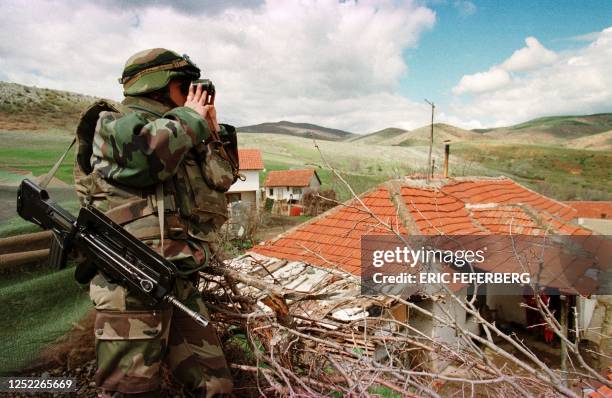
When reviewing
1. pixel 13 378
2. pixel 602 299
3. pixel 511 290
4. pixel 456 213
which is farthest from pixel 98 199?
pixel 602 299

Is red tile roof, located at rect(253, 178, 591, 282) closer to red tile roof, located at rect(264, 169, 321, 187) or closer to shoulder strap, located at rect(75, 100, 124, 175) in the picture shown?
shoulder strap, located at rect(75, 100, 124, 175)

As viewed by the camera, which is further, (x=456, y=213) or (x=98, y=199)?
(x=456, y=213)

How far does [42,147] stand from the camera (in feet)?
14.1

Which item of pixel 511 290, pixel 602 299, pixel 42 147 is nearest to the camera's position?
pixel 42 147

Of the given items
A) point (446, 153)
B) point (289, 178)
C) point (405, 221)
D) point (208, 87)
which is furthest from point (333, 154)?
point (208, 87)

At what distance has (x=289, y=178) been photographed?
3077cm

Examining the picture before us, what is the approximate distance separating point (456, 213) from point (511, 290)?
437 cm

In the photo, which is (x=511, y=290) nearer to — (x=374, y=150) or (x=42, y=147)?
(x=42, y=147)

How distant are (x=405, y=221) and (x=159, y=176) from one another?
20.5ft

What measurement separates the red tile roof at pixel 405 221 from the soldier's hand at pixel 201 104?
495 cm

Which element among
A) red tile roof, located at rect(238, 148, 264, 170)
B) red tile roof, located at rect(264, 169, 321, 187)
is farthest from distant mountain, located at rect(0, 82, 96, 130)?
red tile roof, located at rect(264, 169, 321, 187)

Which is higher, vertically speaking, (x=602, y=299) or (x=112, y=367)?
(x=112, y=367)

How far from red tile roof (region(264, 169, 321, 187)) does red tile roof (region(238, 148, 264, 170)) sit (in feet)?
10.1

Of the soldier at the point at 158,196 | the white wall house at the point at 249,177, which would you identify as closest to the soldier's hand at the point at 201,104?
→ the soldier at the point at 158,196
